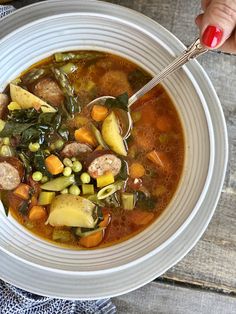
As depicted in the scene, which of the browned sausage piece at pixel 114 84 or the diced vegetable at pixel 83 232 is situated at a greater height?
the browned sausage piece at pixel 114 84

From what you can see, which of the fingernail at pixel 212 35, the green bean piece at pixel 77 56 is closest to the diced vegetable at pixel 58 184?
the green bean piece at pixel 77 56

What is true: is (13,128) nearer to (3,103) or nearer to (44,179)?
(3,103)

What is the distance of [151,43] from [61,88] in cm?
51

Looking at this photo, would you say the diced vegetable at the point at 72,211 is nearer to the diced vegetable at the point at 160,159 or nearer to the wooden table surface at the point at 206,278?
the diced vegetable at the point at 160,159

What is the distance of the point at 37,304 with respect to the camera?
113 inches

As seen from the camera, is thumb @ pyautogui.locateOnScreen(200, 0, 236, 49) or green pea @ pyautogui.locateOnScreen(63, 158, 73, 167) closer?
thumb @ pyautogui.locateOnScreen(200, 0, 236, 49)

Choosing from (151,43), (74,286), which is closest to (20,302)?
(74,286)

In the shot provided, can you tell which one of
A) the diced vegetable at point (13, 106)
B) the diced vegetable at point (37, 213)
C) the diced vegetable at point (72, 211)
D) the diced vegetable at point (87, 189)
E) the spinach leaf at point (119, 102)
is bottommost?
the diced vegetable at point (37, 213)

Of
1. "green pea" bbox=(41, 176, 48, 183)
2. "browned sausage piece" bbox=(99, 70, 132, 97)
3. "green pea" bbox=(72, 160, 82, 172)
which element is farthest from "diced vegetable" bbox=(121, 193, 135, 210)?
"browned sausage piece" bbox=(99, 70, 132, 97)

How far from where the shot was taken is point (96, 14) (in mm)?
2555

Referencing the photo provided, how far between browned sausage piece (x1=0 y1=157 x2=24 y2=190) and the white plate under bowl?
168 millimetres

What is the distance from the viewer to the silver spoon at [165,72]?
2398 mm

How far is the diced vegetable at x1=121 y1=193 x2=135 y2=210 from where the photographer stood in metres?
2.67

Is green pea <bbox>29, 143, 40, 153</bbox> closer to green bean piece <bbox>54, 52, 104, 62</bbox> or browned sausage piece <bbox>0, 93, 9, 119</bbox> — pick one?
browned sausage piece <bbox>0, 93, 9, 119</bbox>
